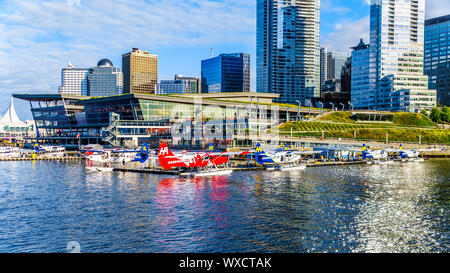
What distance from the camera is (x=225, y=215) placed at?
46.8 metres

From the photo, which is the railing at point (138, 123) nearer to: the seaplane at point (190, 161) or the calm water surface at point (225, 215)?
the seaplane at point (190, 161)

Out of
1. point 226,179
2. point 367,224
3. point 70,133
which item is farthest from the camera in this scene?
point 70,133

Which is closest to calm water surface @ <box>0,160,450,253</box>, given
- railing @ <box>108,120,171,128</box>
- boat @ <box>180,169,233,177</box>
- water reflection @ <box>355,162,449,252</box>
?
water reflection @ <box>355,162,449,252</box>

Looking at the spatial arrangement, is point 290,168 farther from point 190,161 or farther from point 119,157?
point 119,157

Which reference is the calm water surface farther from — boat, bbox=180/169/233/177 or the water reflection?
boat, bbox=180/169/233/177

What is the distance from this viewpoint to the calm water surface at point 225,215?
119ft

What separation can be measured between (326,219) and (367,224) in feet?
14.5

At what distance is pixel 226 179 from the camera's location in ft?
255

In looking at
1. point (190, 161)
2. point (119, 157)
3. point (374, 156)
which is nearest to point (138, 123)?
point (119, 157)

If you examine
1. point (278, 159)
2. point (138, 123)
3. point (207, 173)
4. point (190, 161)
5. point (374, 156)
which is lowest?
point (374, 156)

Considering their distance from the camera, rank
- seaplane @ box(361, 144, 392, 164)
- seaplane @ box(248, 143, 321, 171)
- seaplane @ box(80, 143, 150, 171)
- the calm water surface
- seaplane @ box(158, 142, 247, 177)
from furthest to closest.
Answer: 1. seaplane @ box(361, 144, 392, 164)
2. seaplane @ box(80, 143, 150, 171)
3. seaplane @ box(248, 143, 321, 171)
4. seaplane @ box(158, 142, 247, 177)
5. the calm water surface

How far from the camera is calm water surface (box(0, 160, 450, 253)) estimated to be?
36.4 m
